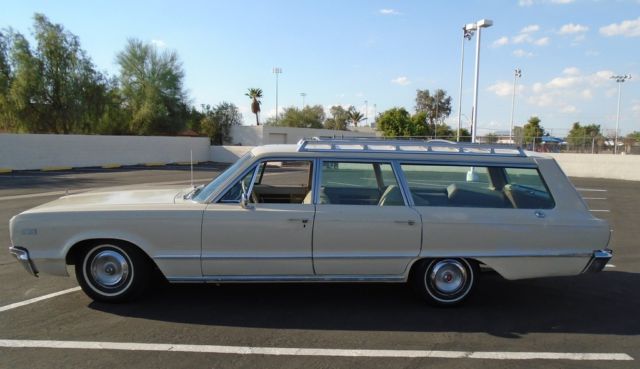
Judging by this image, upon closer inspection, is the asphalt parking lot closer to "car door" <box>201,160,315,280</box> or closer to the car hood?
"car door" <box>201,160,315,280</box>

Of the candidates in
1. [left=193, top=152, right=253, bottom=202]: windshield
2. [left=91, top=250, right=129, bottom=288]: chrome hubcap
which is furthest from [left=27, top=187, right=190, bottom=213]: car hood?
[left=91, top=250, right=129, bottom=288]: chrome hubcap

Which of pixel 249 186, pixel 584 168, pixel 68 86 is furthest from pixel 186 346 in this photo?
pixel 68 86

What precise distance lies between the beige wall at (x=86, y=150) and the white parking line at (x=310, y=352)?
82.2 feet

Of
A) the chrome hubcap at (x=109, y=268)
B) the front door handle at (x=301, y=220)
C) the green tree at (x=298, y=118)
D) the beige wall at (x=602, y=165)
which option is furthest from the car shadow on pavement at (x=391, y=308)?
the green tree at (x=298, y=118)

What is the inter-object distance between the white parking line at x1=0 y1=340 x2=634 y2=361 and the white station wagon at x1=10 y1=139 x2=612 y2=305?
776 mm

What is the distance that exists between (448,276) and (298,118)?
76548 millimetres

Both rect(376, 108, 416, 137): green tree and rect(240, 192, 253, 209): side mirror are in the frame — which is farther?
rect(376, 108, 416, 137): green tree

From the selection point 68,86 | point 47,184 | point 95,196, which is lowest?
point 47,184

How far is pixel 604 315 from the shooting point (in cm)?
459

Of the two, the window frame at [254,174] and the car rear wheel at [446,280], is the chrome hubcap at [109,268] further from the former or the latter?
the car rear wheel at [446,280]

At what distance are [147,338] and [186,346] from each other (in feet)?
1.27

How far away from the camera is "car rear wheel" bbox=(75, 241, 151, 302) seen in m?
4.39

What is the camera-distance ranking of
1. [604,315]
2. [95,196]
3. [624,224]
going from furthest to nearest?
1. [624,224]
2. [95,196]
3. [604,315]

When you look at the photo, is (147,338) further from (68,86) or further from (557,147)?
(68,86)
